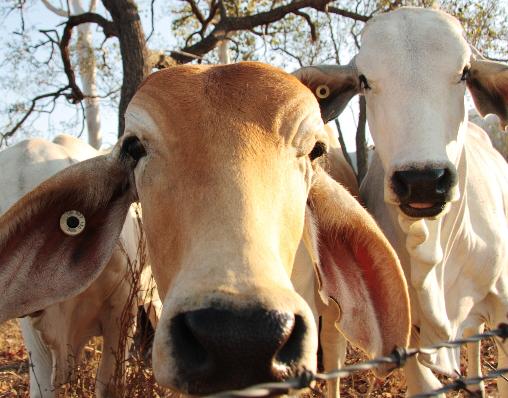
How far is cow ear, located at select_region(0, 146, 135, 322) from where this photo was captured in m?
2.57

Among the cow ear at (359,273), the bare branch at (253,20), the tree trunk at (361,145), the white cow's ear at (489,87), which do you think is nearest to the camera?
the cow ear at (359,273)

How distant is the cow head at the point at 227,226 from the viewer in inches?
63.3

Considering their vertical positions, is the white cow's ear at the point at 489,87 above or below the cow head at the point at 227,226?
above

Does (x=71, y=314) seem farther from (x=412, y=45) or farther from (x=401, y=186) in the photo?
(x=412, y=45)

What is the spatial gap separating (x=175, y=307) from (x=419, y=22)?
2719mm

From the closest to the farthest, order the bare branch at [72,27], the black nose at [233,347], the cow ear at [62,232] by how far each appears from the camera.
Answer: the black nose at [233,347], the cow ear at [62,232], the bare branch at [72,27]

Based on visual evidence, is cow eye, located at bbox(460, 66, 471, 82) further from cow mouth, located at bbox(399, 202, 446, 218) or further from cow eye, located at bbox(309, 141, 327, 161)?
cow eye, located at bbox(309, 141, 327, 161)

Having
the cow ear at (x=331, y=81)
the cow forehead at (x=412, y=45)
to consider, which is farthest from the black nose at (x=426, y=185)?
the cow ear at (x=331, y=81)

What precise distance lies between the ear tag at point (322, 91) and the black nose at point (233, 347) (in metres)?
2.63

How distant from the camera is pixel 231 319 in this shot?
1554 millimetres

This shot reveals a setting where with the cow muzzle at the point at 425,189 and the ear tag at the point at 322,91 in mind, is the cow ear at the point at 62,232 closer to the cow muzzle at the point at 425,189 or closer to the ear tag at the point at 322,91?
the cow muzzle at the point at 425,189

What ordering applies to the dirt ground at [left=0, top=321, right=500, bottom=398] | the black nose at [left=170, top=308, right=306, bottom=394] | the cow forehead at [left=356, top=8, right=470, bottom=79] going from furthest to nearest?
the dirt ground at [left=0, top=321, right=500, bottom=398]
the cow forehead at [left=356, top=8, right=470, bottom=79]
the black nose at [left=170, top=308, right=306, bottom=394]

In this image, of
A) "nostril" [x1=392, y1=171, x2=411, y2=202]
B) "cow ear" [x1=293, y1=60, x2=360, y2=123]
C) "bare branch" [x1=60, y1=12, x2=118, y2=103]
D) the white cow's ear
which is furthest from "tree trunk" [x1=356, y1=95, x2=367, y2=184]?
"nostril" [x1=392, y1=171, x2=411, y2=202]

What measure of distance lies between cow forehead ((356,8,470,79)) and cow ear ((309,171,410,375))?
106cm
